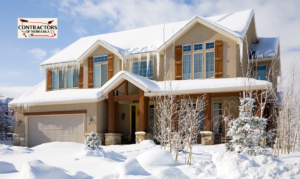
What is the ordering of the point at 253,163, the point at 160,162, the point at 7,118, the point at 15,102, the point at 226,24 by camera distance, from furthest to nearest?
the point at 7,118, the point at 15,102, the point at 226,24, the point at 160,162, the point at 253,163

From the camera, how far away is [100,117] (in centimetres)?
1378

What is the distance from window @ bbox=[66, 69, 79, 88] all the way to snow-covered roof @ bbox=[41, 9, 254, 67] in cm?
69

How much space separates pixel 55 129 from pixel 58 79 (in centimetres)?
372

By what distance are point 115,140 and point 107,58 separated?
194 inches

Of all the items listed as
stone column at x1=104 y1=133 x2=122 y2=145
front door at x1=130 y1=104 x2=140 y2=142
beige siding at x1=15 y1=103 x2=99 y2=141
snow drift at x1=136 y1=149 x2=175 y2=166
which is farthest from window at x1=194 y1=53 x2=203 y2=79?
snow drift at x1=136 y1=149 x2=175 y2=166

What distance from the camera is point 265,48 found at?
48.9 ft

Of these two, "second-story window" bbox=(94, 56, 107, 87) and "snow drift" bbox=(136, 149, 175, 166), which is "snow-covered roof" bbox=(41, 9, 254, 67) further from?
"snow drift" bbox=(136, 149, 175, 166)

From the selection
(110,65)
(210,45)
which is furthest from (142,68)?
(210,45)

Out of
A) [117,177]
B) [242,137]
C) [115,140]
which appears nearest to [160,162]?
[117,177]

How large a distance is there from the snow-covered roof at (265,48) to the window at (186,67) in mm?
3619

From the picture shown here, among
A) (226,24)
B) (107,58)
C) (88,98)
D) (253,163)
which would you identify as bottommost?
(253,163)

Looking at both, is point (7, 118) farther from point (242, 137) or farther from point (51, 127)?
point (242, 137)

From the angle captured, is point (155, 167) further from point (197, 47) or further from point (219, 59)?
point (197, 47)

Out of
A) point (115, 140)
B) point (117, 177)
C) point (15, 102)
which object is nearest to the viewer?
point (117, 177)
